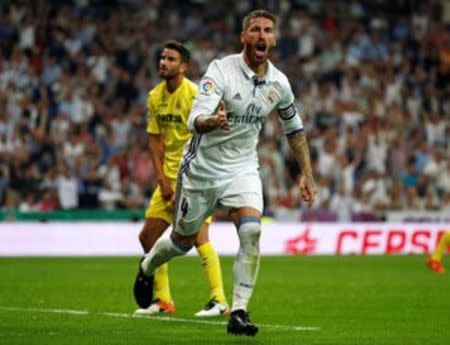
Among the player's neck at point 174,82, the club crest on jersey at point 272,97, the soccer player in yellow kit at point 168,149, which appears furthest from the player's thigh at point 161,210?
the club crest on jersey at point 272,97

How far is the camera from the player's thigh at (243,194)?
11.5 m

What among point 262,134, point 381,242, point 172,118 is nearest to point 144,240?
point 172,118

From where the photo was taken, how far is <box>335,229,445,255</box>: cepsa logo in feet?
91.2

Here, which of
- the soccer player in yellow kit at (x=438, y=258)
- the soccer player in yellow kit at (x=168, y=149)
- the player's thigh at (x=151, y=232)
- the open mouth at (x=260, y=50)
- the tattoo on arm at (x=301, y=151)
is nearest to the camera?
the open mouth at (x=260, y=50)

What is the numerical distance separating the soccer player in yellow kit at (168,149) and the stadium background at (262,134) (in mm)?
6022

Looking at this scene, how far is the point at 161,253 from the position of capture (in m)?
12.7

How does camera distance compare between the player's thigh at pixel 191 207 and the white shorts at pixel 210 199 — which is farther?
the player's thigh at pixel 191 207

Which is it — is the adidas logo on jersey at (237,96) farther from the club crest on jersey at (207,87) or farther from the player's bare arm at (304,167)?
the player's bare arm at (304,167)

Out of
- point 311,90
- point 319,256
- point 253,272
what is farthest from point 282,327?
point 311,90

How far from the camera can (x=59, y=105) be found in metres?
28.9

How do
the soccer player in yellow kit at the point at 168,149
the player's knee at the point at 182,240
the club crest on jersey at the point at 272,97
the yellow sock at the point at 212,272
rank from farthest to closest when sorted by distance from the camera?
1. the soccer player in yellow kit at the point at 168,149
2. the yellow sock at the point at 212,272
3. the player's knee at the point at 182,240
4. the club crest on jersey at the point at 272,97

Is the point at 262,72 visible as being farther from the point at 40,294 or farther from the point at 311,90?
the point at 311,90

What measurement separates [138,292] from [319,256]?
1373 cm

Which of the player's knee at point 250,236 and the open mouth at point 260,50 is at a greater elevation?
the open mouth at point 260,50
